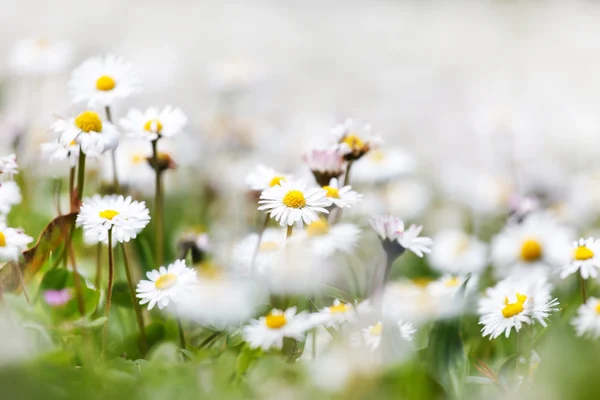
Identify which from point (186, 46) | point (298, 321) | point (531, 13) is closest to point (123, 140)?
A: point (298, 321)

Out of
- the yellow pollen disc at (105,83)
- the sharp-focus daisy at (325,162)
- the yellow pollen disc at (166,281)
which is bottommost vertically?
the yellow pollen disc at (166,281)

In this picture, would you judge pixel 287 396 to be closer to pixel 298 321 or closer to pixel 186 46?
pixel 298 321

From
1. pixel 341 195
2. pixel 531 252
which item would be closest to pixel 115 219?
pixel 341 195

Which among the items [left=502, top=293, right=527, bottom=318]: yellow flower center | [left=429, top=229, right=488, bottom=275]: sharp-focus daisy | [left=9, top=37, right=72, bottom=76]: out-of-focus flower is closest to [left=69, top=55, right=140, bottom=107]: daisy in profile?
[left=9, top=37, right=72, bottom=76]: out-of-focus flower

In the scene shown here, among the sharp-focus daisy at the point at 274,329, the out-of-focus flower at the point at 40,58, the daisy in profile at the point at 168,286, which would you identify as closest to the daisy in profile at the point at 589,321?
the sharp-focus daisy at the point at 274,329

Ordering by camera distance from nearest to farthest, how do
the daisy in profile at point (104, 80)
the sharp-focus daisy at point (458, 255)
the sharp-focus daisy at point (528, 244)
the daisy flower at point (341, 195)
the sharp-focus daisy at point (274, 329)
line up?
1. the sharp-focus daisy at point (274, 329)
2. the daisy flower at point (341, 195)
3. the daisy in profile at point (104, 80)
4. the sharp-focus daisy at point (528, 244)
5. the sharp-focus daisy at point (458, 255)

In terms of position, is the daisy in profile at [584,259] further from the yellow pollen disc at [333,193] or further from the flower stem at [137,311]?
the flower stem at [137,311]
